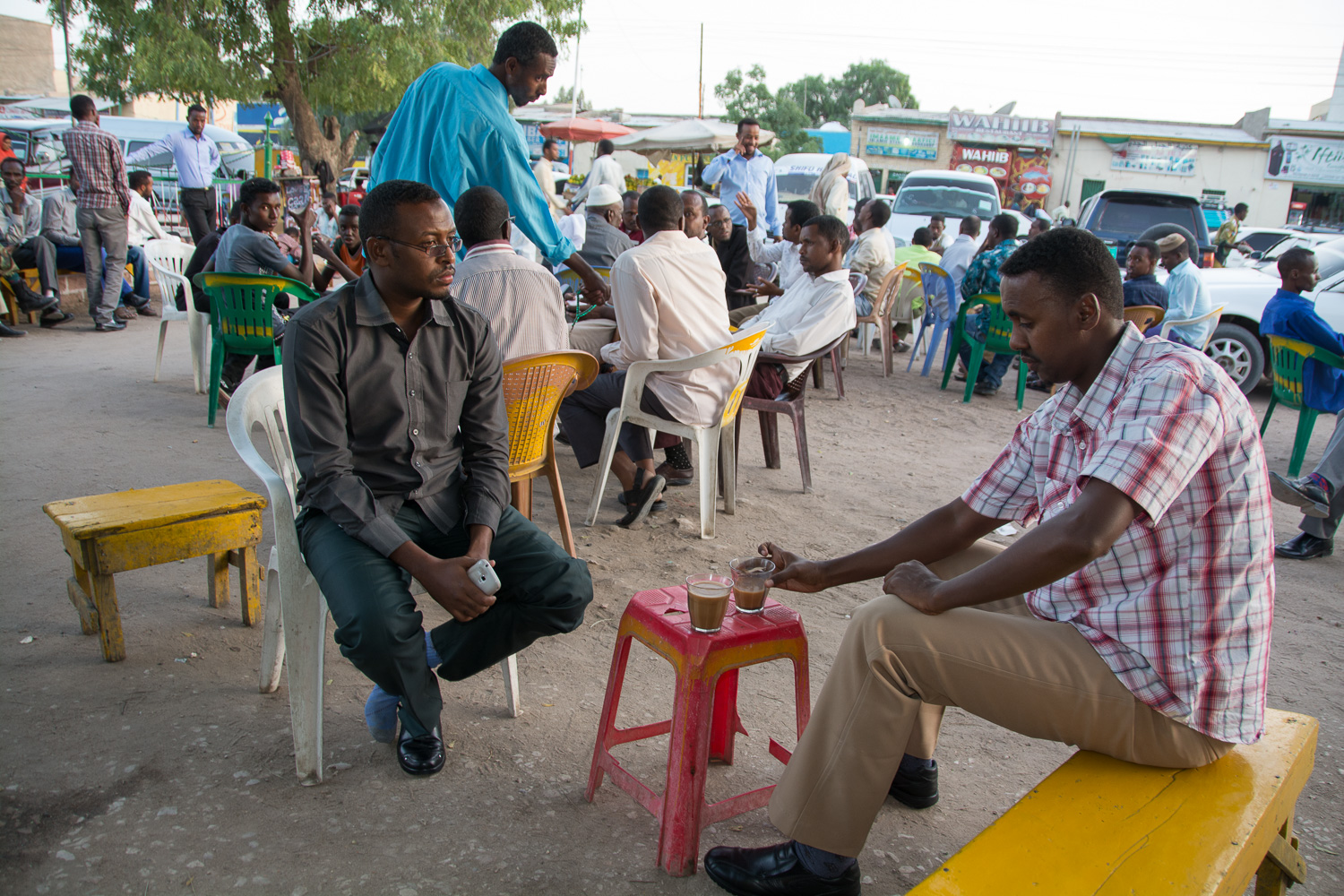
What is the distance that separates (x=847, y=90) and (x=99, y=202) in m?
62.9

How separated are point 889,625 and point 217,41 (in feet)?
54.9

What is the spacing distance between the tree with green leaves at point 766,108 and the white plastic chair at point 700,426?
38.2 meters

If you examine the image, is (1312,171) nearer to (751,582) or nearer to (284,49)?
(284,49)

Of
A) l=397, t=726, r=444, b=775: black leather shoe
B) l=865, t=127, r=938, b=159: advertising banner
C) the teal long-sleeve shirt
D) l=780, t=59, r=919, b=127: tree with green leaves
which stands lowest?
l=397, t=726, r=444, b=775: black leather shoe

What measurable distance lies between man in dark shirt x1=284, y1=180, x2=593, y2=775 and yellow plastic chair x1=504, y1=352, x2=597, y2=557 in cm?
56

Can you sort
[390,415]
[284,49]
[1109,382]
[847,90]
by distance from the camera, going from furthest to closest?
[847,90] < [284,49] < [390,415] < [1109,382]

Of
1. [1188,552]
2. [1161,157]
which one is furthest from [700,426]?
[1161,157]

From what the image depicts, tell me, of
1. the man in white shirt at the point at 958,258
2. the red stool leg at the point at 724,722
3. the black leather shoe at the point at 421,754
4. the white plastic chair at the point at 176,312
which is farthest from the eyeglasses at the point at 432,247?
the man in white shirt at the point at 958,258

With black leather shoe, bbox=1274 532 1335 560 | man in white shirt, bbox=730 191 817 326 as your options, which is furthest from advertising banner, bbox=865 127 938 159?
black leather shoe, bbox=1274 532 1335 560

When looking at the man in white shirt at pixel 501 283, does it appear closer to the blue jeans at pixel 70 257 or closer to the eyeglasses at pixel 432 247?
the eyeglasses at pixel 432 247

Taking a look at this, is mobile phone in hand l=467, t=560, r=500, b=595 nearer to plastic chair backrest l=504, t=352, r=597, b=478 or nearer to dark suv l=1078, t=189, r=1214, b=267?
plastic chair backrest l=504, t=352, r=597, b=478

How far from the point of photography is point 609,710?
90.9 inches

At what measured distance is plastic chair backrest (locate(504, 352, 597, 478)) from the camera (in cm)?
323

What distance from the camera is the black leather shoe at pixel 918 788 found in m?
2.35
